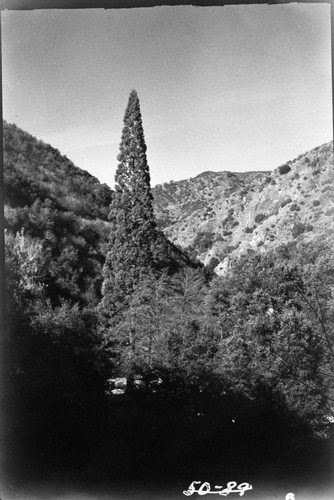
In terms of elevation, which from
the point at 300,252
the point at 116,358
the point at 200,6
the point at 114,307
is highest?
the point at 200,6

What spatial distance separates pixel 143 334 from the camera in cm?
995

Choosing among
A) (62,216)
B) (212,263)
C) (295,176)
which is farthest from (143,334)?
(295,176)

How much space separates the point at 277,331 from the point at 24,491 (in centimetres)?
562

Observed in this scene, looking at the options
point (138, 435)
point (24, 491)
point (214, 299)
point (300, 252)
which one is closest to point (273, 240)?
point (300, 252)

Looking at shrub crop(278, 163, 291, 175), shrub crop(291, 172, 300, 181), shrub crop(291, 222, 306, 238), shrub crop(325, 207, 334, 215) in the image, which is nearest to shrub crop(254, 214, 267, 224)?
shrub crop(291, 222, 306, 238)

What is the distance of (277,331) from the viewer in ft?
32.7

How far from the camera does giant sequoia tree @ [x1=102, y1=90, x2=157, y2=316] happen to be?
9.16 m

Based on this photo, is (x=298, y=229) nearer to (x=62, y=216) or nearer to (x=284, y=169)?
(x=284, y=169)

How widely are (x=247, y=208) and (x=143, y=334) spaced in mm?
3515

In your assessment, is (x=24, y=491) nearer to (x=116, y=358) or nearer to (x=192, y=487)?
(x=192, y=487)

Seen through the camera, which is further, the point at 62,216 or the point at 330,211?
the point at 62,216

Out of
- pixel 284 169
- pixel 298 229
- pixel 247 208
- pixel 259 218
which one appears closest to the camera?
pixel 284 169

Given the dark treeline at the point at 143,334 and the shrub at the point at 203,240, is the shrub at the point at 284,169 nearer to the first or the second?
the dark treeline at the point at 143,334

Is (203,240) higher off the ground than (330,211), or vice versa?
(330,211)
